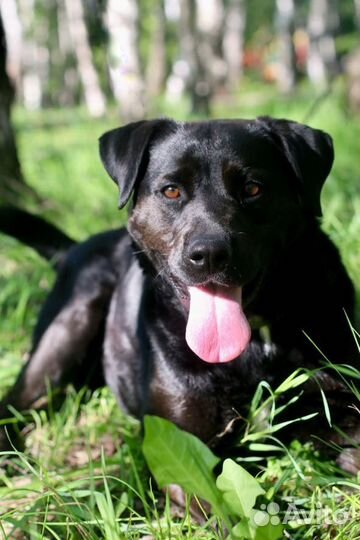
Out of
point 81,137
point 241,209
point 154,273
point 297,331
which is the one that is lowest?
point 81,137

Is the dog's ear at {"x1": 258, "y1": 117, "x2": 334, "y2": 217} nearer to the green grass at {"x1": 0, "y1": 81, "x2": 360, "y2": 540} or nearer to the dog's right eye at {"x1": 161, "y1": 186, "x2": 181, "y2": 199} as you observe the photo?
the dog's right eye at {"x1": 161, "y1": 186, "x2": 181, "y2": 199}

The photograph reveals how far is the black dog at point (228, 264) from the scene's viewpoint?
2445 millimetres

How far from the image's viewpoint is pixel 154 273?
2.82 meters

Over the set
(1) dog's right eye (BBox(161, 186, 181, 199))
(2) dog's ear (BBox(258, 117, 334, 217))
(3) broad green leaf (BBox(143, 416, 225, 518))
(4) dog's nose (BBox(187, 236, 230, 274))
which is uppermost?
(2) dog's ear (BBox(258, 117, 334, 217))

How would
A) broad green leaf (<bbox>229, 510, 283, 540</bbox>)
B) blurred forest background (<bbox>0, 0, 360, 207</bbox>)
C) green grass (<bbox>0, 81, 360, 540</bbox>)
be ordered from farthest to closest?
blurred forest background (<bbox>0, 0, 360, 207</bbox>)
green grass (<bbox>0, 81, 360, 540</bbox>)
broad green leaf (<bbox>229, 510, 283, 540</bbox>)

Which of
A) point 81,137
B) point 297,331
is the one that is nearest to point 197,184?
point 297,331

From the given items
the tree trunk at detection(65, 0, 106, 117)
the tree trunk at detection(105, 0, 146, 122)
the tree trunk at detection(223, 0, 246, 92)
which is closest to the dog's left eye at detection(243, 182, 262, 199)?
the tree trunk at detection(105, 0, 146, 122)

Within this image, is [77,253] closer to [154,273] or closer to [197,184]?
[154,273]

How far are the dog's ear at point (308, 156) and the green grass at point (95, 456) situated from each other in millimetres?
977

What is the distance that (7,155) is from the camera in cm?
605

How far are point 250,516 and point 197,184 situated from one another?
126cm

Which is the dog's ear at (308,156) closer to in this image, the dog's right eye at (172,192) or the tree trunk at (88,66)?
the dog's right eye at (172,192)

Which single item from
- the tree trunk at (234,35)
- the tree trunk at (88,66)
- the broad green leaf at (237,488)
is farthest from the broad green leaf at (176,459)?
the tree trunk at (234,35)

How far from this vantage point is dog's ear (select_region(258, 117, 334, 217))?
2588 mm
